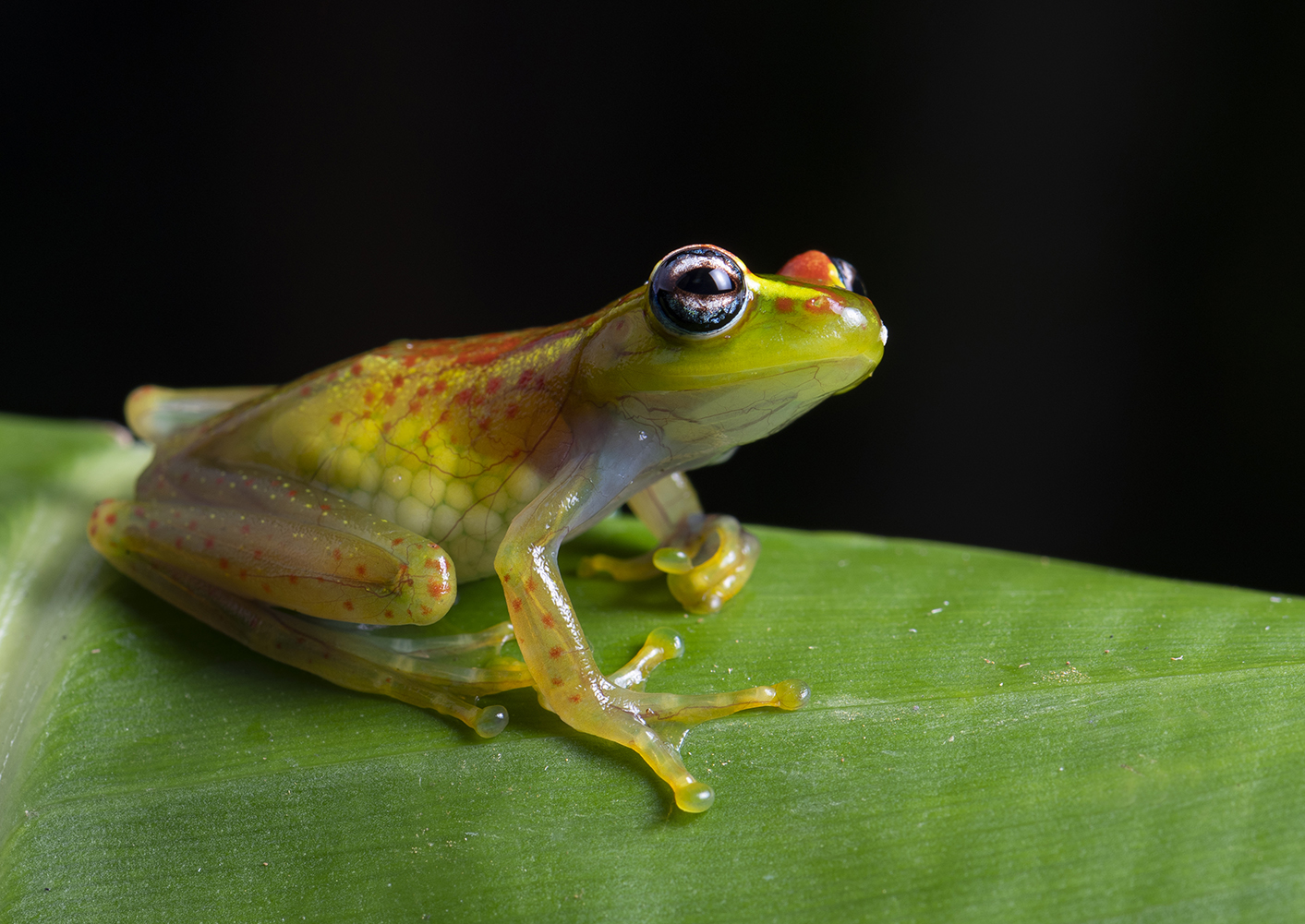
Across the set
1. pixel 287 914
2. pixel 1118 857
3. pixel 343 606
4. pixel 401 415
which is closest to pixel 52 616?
pixel 343 606

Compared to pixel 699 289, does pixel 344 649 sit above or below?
below

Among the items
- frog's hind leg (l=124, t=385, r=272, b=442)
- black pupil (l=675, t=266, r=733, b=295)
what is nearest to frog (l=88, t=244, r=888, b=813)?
black pupil (l=675, t=266, r=733, b=295)

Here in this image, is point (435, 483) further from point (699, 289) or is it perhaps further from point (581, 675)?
point (699, 289)

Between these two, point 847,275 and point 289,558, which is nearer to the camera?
point 289,558

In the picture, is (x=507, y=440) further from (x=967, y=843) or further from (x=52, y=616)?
(x=967, y=843)

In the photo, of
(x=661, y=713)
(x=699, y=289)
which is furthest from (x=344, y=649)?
(x=699, y=289)

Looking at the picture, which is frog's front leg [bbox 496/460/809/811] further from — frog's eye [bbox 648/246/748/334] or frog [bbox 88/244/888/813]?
frog's eye [bbox 648/246/748/334]

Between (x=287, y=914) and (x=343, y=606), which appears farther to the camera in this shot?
(x=343, y=606)

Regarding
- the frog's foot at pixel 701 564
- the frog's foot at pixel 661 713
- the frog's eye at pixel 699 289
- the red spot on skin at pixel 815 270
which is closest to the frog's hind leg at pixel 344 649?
the frog's foot at pixel 661 713
